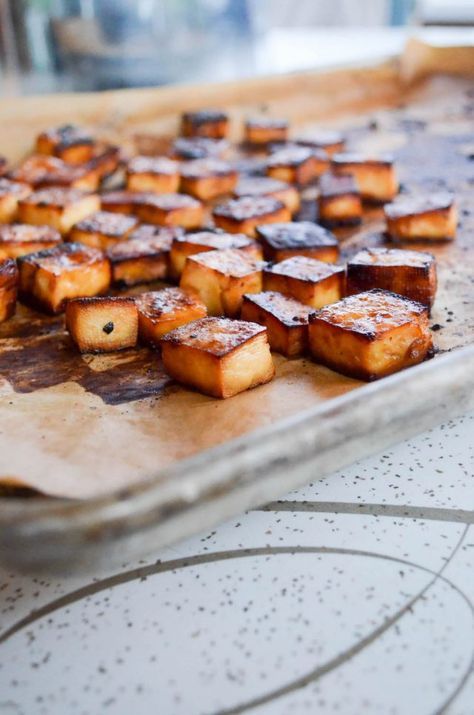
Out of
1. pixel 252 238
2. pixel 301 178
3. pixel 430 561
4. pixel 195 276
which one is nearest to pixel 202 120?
pixel 301 178

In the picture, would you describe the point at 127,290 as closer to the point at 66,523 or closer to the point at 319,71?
the point at 66,523

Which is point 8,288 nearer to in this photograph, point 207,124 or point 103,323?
point 103,323

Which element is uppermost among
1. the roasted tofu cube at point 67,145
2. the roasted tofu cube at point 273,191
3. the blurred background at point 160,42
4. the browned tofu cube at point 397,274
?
the blurred background at point 160,42

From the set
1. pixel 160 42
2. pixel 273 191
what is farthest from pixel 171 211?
pixel 160 42

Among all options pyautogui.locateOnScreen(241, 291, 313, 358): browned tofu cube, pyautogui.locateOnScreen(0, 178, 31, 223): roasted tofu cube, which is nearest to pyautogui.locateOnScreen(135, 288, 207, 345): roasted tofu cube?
pyautogui.locateOnScreen(241, 291, 313, 358): browned tofu cube

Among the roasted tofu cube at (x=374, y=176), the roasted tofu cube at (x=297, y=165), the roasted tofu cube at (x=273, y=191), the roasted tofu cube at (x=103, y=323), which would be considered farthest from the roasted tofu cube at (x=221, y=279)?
the roasted tofu cube at (x=297, y=165)

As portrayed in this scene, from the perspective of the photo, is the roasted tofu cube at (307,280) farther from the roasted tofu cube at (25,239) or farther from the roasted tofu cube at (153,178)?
the roasted tofu cube at (153,178)
